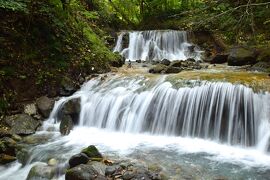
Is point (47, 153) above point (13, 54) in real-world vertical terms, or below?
below

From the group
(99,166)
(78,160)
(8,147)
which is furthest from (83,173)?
(8,147)

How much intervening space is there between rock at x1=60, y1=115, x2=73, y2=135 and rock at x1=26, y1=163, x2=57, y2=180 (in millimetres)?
2244

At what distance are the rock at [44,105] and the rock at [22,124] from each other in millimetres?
423

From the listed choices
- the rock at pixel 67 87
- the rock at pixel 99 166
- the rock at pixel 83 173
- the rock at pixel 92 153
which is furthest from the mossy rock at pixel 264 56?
the rock at pixel 83 173

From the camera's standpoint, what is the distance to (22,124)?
8.29m

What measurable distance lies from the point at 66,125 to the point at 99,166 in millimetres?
3069

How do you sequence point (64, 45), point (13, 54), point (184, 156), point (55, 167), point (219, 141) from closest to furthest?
point (55, 167) → point (184, 156) → point (219, 141) → point (13, 54) → point (64, 45)

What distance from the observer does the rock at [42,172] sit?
580 centimetres

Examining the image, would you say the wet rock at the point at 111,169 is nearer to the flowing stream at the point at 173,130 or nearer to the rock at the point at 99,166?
the rock at the point at 99,166

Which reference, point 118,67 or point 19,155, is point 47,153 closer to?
point 19,155

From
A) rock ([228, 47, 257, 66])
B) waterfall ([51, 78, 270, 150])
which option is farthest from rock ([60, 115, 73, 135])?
rock ([228, 47, 257, 66])

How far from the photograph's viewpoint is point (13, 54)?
9.34 metres

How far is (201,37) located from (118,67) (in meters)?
5.85

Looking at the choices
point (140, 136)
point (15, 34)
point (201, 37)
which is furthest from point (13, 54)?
point (201, 37)
